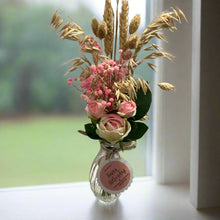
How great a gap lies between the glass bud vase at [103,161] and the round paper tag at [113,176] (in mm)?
35

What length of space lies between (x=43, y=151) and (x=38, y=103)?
21 cm

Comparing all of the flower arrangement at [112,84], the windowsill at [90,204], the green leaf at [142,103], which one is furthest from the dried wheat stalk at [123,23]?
the windowsill at [90,204]

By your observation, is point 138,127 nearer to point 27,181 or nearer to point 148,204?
point 148,204

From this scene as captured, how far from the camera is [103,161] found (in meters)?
1.17

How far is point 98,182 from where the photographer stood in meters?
1.12

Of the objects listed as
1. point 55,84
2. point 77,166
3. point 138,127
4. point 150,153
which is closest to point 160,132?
point 150,153

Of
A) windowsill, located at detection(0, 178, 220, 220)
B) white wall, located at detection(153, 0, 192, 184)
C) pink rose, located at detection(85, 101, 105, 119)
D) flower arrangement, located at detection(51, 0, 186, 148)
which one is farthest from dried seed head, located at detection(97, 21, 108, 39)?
windowsill, located at detection(0, 178, 220, 220)

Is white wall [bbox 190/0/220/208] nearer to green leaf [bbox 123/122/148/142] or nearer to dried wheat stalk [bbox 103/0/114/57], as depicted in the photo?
green leaf [bbox 123/122/148/142]

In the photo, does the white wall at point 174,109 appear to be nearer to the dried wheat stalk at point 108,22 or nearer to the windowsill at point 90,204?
the windowsill at point 90,204

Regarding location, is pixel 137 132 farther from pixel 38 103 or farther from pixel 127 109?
pixel 38 103

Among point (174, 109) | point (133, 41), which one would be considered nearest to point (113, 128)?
point (133, 41)

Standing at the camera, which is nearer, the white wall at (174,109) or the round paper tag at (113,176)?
the round paper tag at (113,176)

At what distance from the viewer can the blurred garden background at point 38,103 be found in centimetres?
130

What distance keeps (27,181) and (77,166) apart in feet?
0.73
